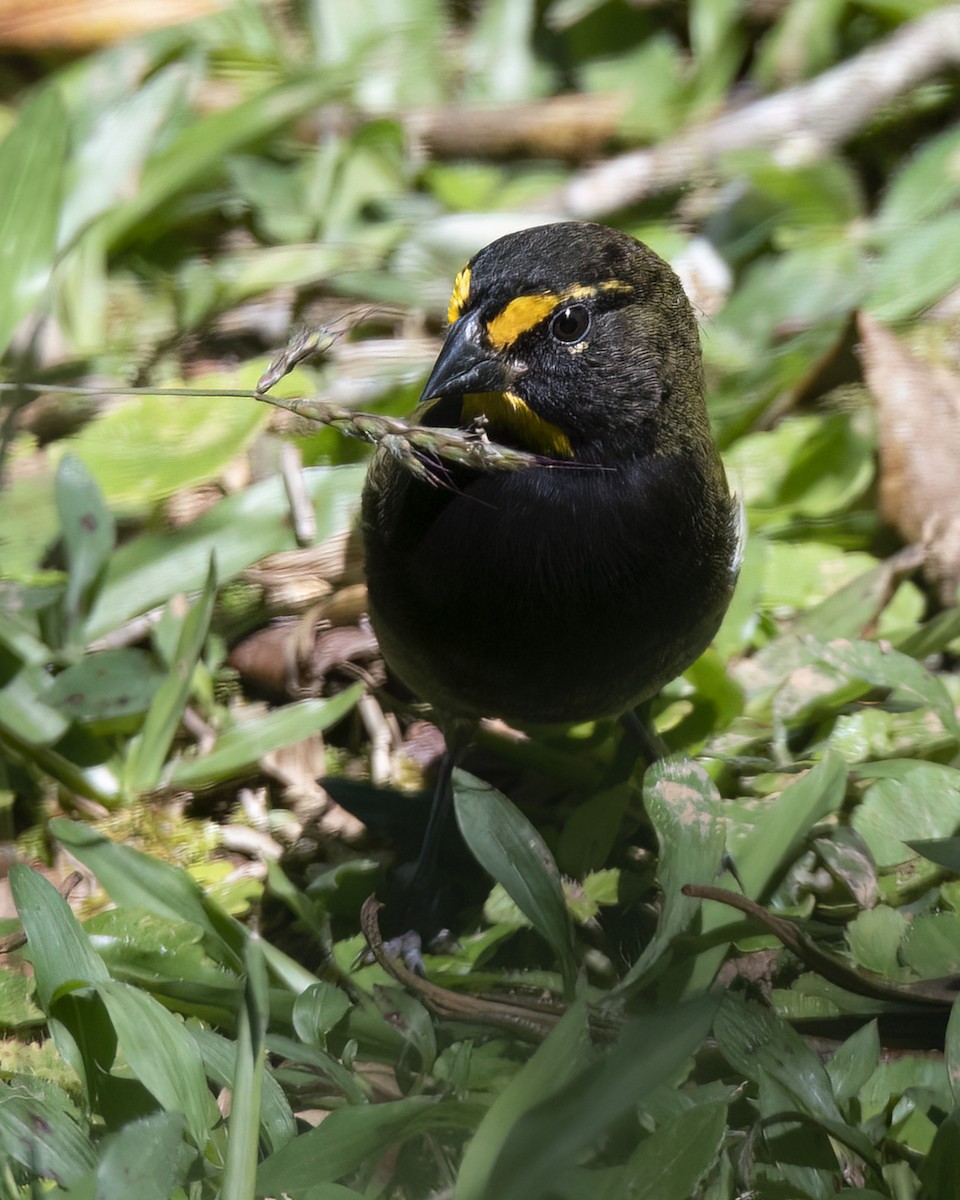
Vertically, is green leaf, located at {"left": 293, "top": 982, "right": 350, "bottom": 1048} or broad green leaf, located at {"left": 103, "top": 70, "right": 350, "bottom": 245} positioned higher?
broad green leaf, located at {"left": 103, "top": 70, "right": 350, "bottom": 245}

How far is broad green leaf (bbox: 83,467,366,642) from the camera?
3.49 m

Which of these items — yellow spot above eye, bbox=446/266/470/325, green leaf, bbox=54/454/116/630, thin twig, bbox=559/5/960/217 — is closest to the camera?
yellow spot above eye, bbox=446/266/470/325

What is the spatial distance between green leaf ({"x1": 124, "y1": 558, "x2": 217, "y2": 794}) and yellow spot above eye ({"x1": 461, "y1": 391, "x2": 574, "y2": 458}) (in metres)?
0.79

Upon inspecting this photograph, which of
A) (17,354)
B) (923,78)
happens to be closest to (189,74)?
(17,354)

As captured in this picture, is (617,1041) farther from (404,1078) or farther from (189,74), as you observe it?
(189,74)

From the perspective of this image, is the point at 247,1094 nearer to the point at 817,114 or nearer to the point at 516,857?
the point at 516,857

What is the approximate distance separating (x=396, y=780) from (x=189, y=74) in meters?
2.52

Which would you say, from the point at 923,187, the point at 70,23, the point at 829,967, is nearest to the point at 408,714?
the point at 829,967

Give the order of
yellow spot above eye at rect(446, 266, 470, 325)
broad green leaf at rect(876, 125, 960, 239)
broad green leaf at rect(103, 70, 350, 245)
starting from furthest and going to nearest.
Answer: broad green leaf at rect(876, 125, 960, 239) < broad green leaf at rect(103, 70, 350, 245) < yellow spot above eye at rect(446, 266, 470, 325)

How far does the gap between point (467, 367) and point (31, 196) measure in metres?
1.77

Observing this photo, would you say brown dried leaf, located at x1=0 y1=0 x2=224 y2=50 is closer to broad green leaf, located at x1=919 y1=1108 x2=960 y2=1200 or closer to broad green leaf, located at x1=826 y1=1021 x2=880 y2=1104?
broad green leaf, located at x1=826 y1=1021 x2=880 y2=1104

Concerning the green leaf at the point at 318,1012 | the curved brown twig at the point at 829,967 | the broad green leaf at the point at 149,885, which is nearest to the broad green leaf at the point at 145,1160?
the green leaf at the point at 318,1012

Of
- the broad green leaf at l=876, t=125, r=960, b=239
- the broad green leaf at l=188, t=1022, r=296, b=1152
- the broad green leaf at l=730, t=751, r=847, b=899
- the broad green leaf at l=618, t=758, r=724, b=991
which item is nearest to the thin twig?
the broad green leaf at l=876, t=125, r=960, b=239

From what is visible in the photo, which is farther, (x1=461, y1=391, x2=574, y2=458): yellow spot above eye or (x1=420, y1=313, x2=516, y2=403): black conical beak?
(x1=461, y1=391, x2=574, y2=458): yellow spot above eye
